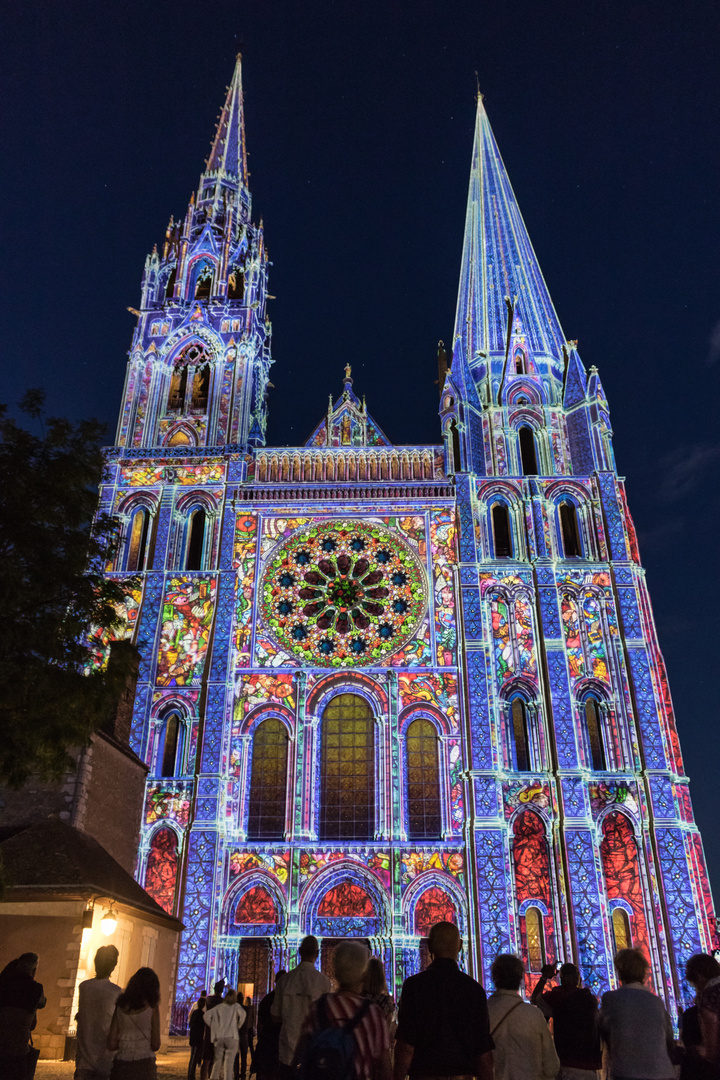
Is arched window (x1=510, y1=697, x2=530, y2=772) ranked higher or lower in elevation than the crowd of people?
higher

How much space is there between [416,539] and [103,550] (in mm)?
15199

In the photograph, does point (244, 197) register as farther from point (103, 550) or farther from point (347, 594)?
point (103, 550)

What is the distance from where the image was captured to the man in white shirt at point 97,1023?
5.68 metres

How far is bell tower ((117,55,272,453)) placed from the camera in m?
28.6

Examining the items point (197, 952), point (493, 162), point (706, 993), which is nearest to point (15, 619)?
point (706, 993)

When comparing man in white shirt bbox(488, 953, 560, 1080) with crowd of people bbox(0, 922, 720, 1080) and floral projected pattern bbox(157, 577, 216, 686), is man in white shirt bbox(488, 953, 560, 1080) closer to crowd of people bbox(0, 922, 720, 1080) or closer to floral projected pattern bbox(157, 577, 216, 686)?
crowd of people bbox(0, 922, 720, 1080)

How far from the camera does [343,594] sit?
84.2 ft

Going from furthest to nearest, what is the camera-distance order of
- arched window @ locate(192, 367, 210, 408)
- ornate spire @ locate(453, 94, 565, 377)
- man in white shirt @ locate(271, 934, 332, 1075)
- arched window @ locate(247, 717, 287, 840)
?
ornate spire @ locate(453, 94, 565, 377) → arched window @ locate(192, 367, 210, 408) → arched window @ locate(247, 717, 287, 840) → man in white shirt @ locate(271, 934, 332, 1075)

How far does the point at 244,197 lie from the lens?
36875 mm

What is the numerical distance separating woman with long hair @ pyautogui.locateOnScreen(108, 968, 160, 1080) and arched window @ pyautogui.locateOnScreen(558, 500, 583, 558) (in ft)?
72.6

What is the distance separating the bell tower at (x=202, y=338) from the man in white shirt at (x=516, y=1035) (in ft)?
79.7

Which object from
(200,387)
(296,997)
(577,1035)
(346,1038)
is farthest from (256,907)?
(346,1038)

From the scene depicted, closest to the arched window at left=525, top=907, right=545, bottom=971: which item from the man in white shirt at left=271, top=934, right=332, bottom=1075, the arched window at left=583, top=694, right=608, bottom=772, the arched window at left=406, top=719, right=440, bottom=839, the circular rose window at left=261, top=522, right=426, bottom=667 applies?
the arched window at left=406, top=719, right=440, bottom=839

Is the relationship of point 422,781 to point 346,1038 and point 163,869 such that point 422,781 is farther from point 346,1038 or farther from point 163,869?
point 346,1038
